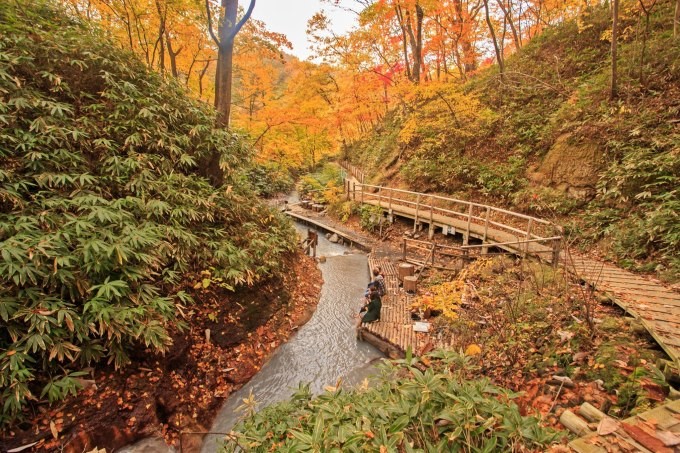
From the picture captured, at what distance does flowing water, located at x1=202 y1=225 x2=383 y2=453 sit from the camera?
5.72 meters

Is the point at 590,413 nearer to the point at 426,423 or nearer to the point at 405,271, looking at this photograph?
the point at 426,423

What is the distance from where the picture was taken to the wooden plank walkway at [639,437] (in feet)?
7.31

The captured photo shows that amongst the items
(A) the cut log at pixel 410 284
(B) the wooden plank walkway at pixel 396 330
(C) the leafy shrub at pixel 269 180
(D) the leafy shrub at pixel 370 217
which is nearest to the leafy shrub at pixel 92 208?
(B) the wooden plank walkway at pixel 396 330

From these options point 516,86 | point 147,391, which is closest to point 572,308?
point 147,391

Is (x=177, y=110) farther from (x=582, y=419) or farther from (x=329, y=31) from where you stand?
(x=329, y=31)

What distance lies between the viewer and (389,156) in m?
19.7

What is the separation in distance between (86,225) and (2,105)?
2411 mm

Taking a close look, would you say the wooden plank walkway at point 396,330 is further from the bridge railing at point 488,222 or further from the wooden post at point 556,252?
the wooden post at point 556,252

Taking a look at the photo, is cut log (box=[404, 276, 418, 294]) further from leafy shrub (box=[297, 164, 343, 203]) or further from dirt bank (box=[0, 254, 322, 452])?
leafy shrub (box=[297, 164, 343, 203])

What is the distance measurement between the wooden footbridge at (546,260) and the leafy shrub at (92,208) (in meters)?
3.63

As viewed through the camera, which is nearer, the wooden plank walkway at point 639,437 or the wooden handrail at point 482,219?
the wooden plank walkway at point 639,437

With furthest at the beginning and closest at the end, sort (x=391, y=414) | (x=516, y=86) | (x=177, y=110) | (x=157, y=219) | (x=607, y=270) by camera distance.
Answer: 1. (x=516, y=86)
2. (x=177, y=110)
3. (x=607, y=270)
4. (x=157, y=219)
5. (x=391, y=414)

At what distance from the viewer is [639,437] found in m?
2.31

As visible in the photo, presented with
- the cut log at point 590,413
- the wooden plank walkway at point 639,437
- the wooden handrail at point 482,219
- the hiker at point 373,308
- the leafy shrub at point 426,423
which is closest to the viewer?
the leafy shrub at point 426,423
